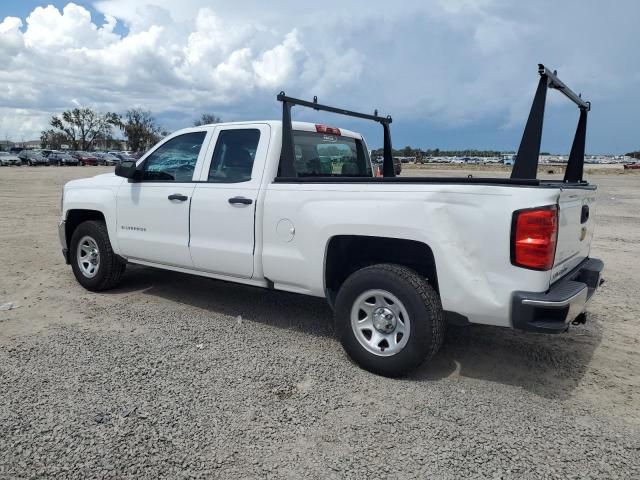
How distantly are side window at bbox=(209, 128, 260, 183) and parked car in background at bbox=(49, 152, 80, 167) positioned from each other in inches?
2322

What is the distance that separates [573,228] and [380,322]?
1.57m

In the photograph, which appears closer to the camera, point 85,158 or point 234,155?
point 234,155

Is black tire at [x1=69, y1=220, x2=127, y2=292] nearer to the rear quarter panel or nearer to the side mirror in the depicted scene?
the side mirror

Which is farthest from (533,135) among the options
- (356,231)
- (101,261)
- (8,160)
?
(8,160)

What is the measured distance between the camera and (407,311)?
150 inches

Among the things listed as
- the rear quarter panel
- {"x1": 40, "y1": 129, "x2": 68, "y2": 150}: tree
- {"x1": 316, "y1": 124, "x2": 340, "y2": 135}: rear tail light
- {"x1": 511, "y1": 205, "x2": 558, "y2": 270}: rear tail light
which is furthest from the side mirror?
{"x1": 40, "y1": 129, "x2": 68, "y2": 150}: tree

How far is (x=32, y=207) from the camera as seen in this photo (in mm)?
15414

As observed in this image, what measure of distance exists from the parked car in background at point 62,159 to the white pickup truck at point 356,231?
57.8 m

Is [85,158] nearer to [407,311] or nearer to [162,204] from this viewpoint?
[162,204]

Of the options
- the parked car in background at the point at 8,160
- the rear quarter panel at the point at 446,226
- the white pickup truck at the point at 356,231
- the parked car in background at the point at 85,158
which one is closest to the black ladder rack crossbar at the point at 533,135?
the white pickup truck at the point at 356,231

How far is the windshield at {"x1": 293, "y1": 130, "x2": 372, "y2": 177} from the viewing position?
515 centimetres

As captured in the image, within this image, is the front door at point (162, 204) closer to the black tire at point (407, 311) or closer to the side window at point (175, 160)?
the side window at point (175, 160)

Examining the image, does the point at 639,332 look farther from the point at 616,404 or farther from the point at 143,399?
the point at 143,399

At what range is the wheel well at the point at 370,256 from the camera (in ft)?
13.6
